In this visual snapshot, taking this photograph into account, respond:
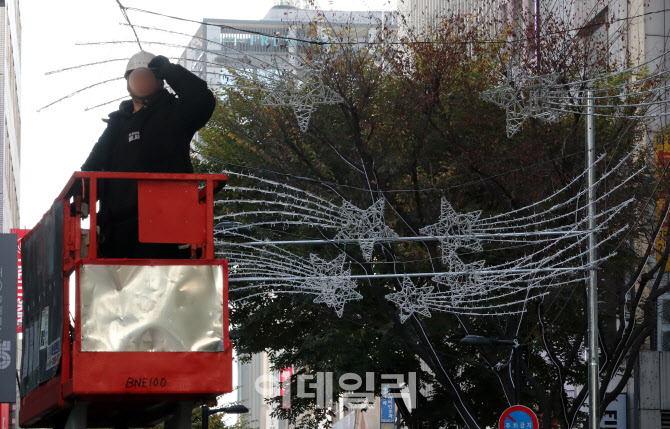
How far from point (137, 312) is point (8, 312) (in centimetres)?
1579

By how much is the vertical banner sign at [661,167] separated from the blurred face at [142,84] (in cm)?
1770

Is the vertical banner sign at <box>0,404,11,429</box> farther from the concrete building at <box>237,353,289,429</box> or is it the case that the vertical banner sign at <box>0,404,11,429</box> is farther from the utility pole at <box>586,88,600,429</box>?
the concrete building at <box>237,353,289,429</box>

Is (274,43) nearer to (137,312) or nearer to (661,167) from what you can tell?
(661,167)

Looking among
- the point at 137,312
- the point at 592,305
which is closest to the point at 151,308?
the point at 137,312

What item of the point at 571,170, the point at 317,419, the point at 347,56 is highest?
the point at 347,56

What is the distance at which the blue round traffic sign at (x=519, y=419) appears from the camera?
21078 millimetres

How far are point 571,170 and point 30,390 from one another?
58.7ft

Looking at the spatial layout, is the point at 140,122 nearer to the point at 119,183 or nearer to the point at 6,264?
the point at 119,183

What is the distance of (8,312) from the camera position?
71.7 feet

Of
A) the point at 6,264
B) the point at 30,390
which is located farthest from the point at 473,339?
the point at 30,390

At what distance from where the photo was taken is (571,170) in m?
24.3

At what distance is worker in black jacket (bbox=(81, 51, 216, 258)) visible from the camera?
7488mm

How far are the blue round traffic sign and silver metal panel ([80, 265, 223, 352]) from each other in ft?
48.8

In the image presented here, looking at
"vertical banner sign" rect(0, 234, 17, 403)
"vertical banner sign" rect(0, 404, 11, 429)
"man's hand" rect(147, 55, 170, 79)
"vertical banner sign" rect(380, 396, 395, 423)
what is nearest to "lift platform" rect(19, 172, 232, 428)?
"man's hand" rect(147, 55, 170, 79)
